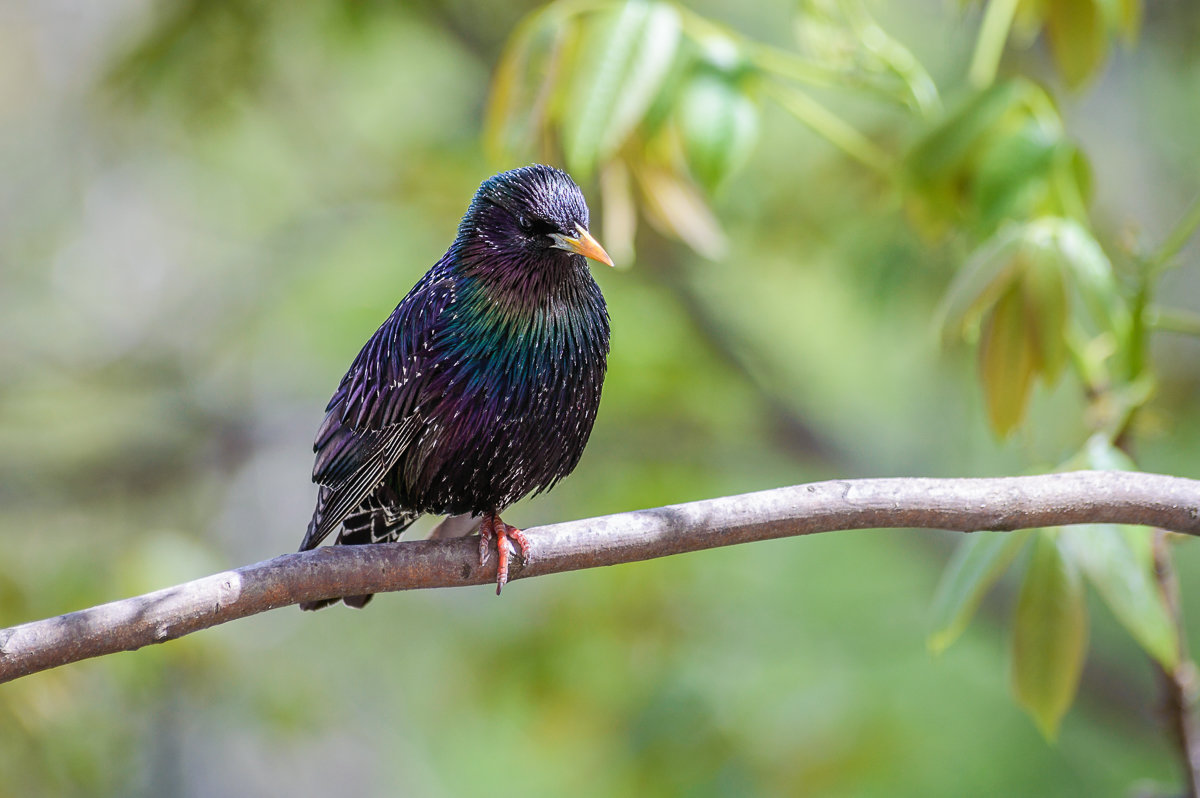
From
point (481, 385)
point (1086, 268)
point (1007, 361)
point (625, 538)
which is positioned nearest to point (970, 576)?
point (1007, 361)

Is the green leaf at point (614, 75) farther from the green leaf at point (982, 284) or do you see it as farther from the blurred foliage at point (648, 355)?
the green leaf at point (982, 284)

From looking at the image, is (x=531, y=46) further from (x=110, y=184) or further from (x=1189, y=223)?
(x=110, y=184)

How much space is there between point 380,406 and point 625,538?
602 mm

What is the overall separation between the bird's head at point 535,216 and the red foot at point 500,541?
20.2 inches

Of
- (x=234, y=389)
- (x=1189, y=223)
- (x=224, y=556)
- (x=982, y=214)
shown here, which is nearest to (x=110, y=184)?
(x=234, y=389)

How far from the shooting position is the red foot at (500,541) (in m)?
2.09

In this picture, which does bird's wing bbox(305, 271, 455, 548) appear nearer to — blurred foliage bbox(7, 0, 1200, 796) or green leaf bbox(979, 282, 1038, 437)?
blurred foliage bbox(7, 0, 1200, 796)

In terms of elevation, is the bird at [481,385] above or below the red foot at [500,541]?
above

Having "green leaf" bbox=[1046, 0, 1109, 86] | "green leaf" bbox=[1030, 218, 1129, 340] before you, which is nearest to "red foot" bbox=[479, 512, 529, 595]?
"green leaf" bbox=[1030, 218, 1129, 340]

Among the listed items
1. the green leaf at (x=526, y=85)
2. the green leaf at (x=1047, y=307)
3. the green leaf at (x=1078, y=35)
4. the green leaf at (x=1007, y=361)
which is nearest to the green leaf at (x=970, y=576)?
the green leaf at (x=1007, y=361)

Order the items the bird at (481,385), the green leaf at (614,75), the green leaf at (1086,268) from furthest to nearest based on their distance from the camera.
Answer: the green leaf at (1086,268), the green leaf at (614,75), the bird at (481,385)

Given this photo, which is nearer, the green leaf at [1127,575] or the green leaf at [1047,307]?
the green leaf at [1127,575]

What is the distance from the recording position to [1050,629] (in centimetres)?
253

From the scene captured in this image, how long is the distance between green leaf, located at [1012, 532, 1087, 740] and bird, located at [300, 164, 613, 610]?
1078 millimetres
